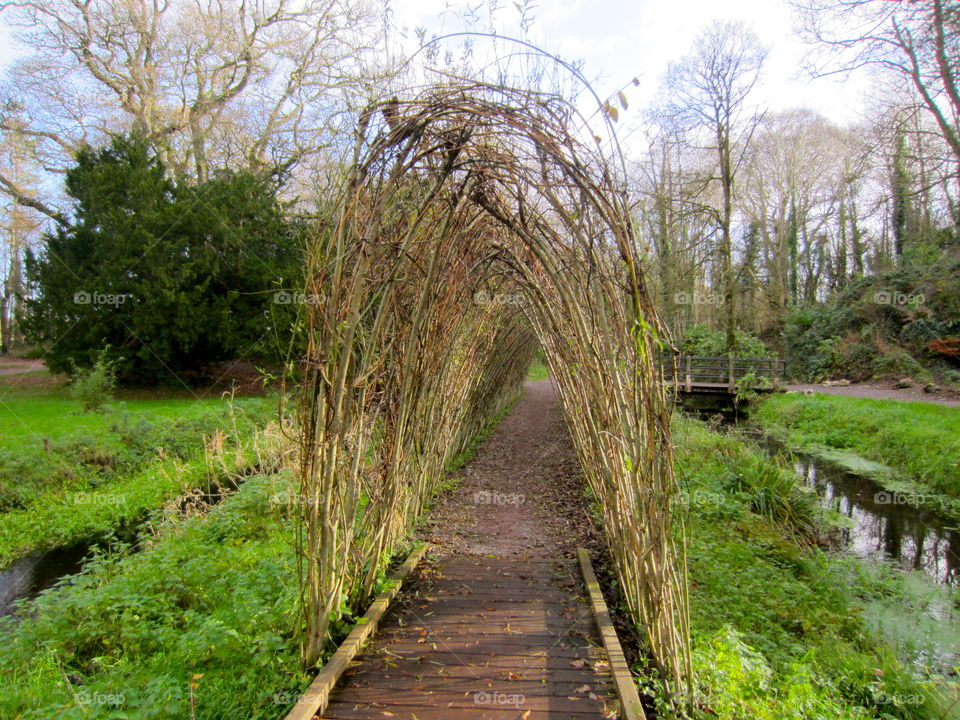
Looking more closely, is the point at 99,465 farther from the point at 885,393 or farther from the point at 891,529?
the point at 885,393

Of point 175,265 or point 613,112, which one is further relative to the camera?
point 175,265

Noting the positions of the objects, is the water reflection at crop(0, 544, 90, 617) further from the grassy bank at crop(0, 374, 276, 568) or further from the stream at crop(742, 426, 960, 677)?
the stream at crop(742, 426, 960, 677)

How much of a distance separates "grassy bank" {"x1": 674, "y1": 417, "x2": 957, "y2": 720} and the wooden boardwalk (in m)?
0.57

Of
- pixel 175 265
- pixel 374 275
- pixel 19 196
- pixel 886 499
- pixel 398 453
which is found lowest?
pixel 886 499

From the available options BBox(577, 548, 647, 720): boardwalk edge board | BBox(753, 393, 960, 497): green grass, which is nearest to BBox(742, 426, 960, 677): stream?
BBox(753, 393, 960, 497): green grass

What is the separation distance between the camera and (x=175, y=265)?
12.6m

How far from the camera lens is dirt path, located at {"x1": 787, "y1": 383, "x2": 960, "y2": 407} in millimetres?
11337

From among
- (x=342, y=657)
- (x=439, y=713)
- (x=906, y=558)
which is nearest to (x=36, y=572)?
(x=342, y=657)

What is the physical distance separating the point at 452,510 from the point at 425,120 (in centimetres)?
395

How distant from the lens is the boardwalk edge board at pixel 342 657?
2270mm

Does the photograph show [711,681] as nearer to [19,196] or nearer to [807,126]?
[19,196]

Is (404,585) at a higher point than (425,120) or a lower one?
lower

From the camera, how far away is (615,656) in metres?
2.63

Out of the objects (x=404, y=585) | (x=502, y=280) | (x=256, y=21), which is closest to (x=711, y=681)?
(x=404, y=585)
